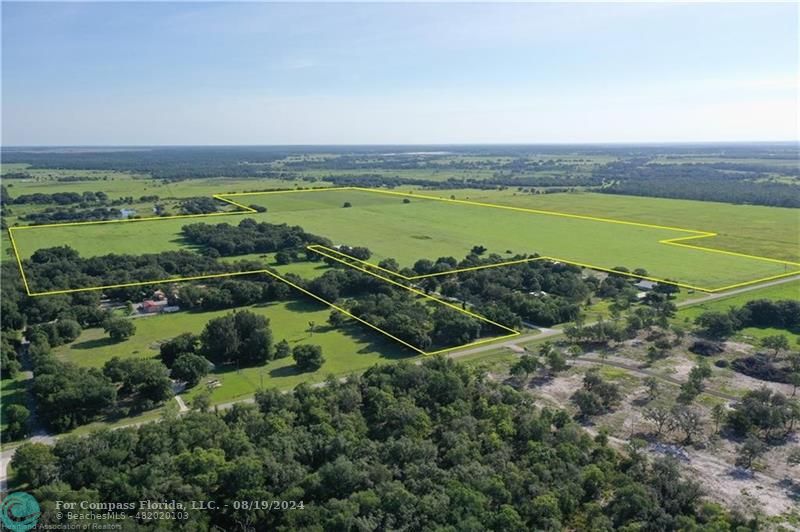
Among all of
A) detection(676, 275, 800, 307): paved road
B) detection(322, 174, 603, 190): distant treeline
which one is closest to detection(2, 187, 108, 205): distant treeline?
detection(322, 174, 603, 190): distant treeline

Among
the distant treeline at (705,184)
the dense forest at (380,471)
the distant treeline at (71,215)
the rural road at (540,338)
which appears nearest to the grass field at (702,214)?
the distant treeline at (705,184)

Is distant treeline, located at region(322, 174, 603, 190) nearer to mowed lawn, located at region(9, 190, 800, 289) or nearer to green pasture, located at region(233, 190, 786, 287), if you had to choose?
green pasture, located at region(233, 190, 786, 287)

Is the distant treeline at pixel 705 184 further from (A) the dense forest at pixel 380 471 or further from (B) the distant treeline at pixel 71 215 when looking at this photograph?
(A) the dense forest at pixel 380 471

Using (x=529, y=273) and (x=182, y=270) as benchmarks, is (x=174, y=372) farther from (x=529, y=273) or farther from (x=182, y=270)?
(x=529, y=273)

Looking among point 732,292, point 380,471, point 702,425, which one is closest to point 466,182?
point 732,292

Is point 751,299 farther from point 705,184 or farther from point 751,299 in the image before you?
point 705,184

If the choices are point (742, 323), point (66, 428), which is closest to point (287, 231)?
point (66, 428)
